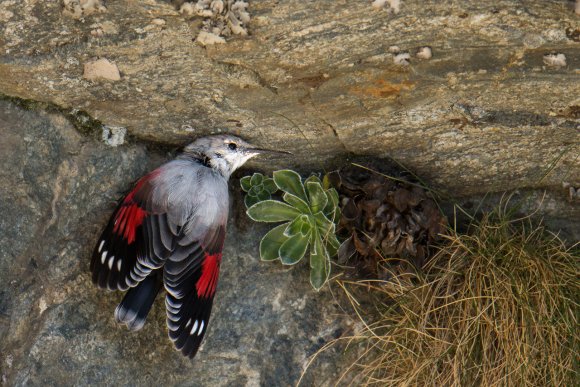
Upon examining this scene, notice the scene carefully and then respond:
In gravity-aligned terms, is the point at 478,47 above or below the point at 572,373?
above

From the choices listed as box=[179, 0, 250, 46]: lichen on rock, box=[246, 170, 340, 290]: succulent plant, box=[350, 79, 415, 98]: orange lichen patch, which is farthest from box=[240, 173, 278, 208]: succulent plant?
box=[179, 0, 250, 46]: lichen on rock

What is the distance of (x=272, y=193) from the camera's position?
3.09 m

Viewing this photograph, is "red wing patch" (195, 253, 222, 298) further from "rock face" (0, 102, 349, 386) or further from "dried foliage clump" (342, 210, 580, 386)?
"dried foliage clump" (342, 210, 580, 386)

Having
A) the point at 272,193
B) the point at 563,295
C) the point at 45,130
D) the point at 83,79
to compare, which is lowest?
the point at 563,295

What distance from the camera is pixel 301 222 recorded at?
292cm

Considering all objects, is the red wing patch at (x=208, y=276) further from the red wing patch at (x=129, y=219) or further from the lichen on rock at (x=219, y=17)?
the lichen on rock at (x=219, y=17)

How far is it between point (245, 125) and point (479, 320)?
1.17 metres

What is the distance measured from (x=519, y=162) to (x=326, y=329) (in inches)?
40.1

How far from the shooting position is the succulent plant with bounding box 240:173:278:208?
9.93ft

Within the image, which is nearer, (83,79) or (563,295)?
(83,79)

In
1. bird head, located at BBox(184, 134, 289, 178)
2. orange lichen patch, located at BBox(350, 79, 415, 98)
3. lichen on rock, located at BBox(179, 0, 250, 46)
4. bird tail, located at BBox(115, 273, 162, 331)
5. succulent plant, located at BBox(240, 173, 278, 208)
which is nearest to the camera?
lichen on rock, located at BBox(179, 0, 250, 46)

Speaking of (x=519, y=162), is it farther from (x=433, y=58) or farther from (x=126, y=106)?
(x=126, y=106)

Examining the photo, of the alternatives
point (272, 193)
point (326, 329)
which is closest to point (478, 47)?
point (272, 193)

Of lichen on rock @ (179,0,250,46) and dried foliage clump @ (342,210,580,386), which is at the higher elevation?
lichen on rock @ (179,0,250,46)
